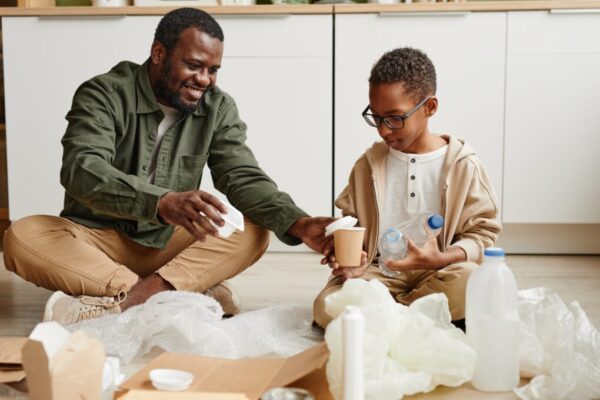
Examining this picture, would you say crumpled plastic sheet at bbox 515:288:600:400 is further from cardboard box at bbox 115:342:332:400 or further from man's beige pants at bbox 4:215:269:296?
man's beige pants at bbox 4:215:269:296

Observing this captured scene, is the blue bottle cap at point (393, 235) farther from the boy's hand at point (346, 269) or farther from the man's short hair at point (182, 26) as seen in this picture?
the man's short hair at point (182, 26)

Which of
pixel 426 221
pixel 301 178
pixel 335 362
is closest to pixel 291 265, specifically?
pixel 301 178

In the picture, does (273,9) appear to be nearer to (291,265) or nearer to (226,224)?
(291,265)

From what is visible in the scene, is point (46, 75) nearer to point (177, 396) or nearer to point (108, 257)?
point (108, 257)

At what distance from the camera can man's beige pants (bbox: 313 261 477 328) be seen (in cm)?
185

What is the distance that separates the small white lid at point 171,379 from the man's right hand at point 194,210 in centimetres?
39

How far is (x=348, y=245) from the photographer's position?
1.77 m

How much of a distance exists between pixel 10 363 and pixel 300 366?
531 mm

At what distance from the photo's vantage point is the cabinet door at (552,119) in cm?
310

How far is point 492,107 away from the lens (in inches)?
124

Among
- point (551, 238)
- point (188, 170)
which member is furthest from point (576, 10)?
point (188, 170)

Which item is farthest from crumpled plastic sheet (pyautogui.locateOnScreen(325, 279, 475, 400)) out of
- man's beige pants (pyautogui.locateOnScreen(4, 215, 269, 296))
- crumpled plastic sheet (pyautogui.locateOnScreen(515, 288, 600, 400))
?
man's beige pants (pyautogui.locateOnScreen(4, 215, 269, 296))

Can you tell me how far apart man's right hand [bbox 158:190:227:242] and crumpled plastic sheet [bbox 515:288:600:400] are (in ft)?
2.18

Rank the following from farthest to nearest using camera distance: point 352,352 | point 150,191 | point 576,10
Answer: point 576,10 → point 150,191 → point 352,352
